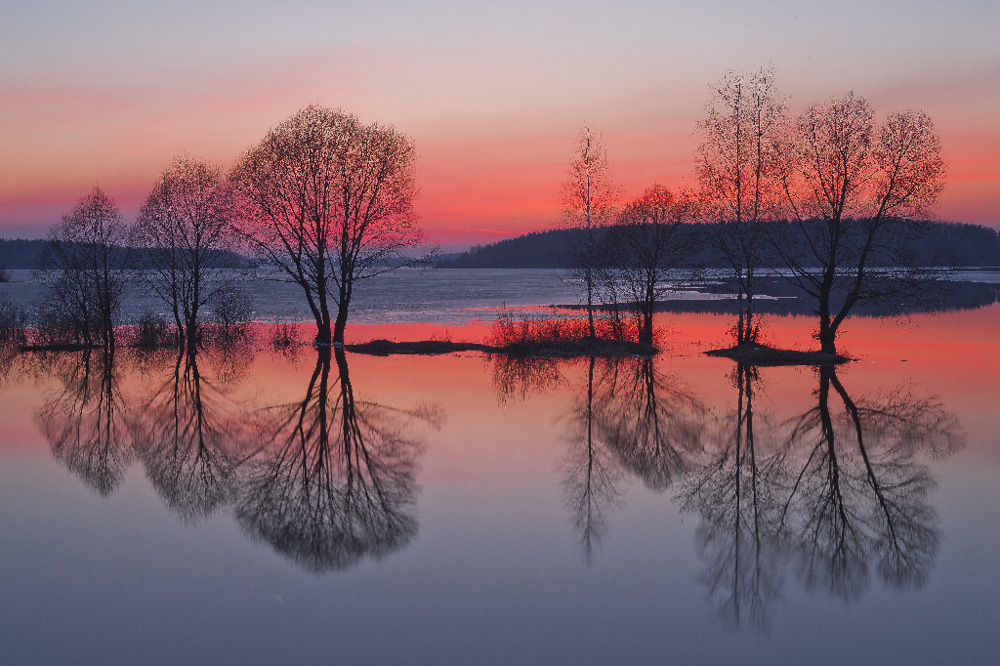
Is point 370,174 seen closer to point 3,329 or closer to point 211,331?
point 211,331

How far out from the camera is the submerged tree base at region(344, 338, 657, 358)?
123ft

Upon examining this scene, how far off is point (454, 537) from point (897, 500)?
28.7 ft

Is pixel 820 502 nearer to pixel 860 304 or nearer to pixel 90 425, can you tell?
pixel 90 425

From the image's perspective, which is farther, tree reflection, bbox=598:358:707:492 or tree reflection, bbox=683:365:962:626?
tree reflection, bbox=598:358:707:492

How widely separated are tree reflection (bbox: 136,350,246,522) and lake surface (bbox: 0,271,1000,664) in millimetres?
124

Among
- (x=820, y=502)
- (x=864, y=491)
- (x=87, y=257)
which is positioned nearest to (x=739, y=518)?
(x=820, y=502)

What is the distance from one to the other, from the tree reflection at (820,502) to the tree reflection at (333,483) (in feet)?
18.1

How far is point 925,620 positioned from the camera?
9.62 metres

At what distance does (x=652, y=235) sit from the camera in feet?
130

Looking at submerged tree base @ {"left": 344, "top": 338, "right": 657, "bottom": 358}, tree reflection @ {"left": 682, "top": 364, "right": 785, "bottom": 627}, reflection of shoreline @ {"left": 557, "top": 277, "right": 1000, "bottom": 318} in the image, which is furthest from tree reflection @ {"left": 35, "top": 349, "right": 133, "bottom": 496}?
reflection of shoreline @ {"left": 557, "top": 277, "right": 1000, "bottom": 318}

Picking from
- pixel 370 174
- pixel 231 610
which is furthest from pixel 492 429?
pixel 370 174

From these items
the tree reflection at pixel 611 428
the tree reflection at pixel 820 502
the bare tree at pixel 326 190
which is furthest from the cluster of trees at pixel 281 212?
the tree reflection at pixel 820 502

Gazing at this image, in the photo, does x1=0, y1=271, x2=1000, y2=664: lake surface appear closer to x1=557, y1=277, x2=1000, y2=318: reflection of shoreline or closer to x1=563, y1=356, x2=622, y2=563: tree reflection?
x1=563, y1=356, x2=622, y2=563: tree reflection

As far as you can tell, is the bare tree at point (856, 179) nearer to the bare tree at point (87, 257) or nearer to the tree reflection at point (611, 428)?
the tree reflection at point (611, 428)
